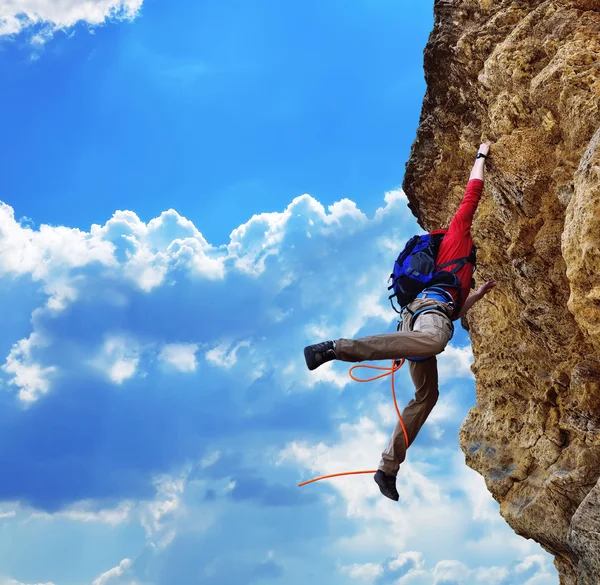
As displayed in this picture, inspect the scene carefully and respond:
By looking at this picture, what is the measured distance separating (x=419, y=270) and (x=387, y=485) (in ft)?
10.3

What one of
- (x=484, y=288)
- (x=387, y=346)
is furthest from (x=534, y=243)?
(x=387, y=346)

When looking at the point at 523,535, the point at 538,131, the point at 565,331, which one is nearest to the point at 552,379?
the point at 565,331

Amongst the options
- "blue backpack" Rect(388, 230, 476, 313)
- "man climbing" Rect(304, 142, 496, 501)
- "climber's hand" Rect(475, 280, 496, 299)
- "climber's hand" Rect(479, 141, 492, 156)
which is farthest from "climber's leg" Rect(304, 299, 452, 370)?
"climber's hand" Rect(479, 141, 492, 156)

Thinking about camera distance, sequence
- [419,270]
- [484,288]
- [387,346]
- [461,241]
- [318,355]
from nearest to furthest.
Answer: [318,355], [387,346], [419,270], [461,241], [484,288]

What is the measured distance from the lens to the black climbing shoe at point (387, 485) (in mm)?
9602

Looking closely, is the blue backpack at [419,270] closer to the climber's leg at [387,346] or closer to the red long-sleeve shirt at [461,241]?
the red long-sleeve shirt at [461,241]

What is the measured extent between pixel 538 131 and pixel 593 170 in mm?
2379

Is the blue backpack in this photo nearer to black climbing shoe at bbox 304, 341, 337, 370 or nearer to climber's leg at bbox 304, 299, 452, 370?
climber's leg at bbox 304, 299, 452, 370

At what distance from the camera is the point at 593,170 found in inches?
288

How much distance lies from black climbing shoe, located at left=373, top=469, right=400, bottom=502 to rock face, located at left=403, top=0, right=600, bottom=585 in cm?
232

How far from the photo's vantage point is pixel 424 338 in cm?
850

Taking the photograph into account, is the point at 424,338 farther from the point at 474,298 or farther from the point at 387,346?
the point at 474,298

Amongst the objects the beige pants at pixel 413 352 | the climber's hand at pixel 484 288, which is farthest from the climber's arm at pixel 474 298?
the beige pants at pixel 413 352

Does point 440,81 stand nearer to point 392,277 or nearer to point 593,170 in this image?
point 392,277
